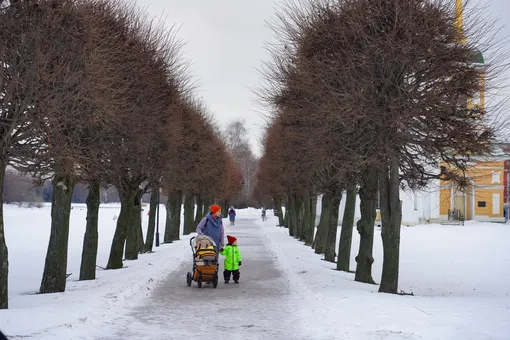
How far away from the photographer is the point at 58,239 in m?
14.9

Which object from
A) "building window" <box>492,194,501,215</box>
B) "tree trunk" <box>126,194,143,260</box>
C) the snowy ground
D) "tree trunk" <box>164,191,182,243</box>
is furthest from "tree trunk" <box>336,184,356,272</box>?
"building window" <box>492,194,501,215</box>

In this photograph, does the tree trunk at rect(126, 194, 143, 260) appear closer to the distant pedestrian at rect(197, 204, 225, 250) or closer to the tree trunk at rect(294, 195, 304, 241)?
the distant pedestrian at rect(197, 204, 225, 250)

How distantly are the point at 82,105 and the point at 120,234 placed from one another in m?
9.53

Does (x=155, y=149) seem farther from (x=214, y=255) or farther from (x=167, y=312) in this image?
(x=167, y=312)

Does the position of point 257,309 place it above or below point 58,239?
below

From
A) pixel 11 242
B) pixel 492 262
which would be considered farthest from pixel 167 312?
pixel 11 242

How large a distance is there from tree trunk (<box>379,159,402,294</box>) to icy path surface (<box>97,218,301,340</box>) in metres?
2.48

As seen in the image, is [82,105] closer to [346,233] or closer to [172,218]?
[346,233]

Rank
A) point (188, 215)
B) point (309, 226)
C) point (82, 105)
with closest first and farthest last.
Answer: point (82, 105), point (309, 226), point (188, 215)

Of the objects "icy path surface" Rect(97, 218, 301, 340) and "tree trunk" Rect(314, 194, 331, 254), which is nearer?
"icy path surface" Rect(97, 218, 301, 340)

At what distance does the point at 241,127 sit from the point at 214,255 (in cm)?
10185

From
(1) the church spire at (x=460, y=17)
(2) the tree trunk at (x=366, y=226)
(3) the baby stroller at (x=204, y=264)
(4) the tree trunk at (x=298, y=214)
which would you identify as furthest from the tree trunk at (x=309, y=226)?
(1) the church spire at (x=460, y=17)

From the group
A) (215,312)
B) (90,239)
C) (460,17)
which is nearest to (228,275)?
(90,239)

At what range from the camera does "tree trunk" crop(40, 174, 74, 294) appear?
14.9 metres
